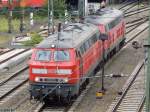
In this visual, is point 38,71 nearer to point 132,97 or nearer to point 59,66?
point 59,66

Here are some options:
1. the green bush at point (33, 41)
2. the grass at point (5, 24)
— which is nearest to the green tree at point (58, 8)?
the grass at point (5, 24)

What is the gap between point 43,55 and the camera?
80.0 ft

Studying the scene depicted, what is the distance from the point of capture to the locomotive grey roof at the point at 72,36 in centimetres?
2467

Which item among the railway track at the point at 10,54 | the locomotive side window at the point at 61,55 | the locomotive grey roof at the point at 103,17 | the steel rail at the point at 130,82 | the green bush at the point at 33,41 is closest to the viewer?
the locomotive side window at the point at 61,55

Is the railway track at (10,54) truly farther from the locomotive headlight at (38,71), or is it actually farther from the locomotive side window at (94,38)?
the locomotive headlight at (38,71)

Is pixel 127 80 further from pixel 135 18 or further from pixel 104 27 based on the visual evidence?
pixel 135 18

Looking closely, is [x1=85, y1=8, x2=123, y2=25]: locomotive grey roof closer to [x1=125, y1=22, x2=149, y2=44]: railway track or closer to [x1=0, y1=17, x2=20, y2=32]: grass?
[x1=125, y1=22, x2=149, y2=44]: railway track

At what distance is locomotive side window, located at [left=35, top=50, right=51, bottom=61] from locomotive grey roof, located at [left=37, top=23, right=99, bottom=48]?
0.89 feet

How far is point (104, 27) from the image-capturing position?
110 feet

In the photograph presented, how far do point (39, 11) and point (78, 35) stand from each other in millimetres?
34041

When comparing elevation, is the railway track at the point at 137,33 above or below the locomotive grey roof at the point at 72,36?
below

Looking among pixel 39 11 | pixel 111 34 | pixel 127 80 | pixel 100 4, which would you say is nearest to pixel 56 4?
pixel 39 11

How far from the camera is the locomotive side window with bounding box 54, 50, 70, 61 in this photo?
24.2 m

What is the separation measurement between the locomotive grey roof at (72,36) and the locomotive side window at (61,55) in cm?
29
